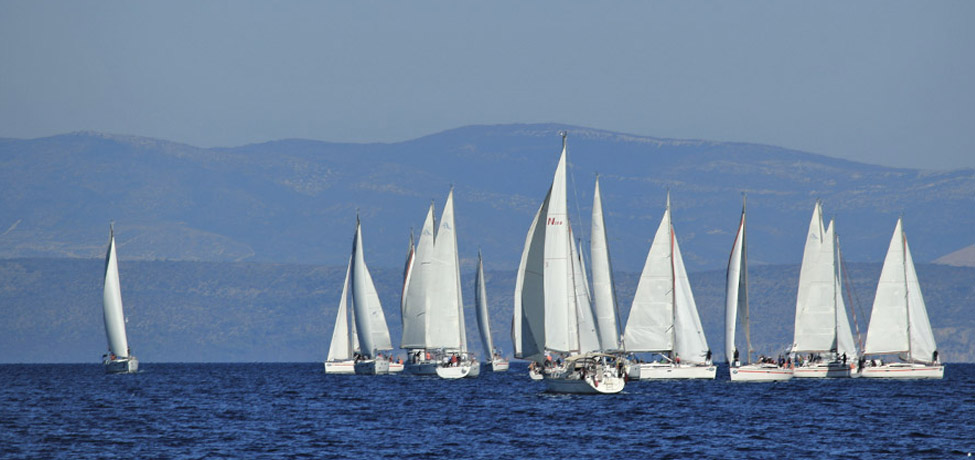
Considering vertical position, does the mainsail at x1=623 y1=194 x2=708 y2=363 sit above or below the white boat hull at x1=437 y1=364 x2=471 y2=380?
above

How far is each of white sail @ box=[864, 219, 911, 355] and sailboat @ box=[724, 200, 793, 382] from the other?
6.98 m

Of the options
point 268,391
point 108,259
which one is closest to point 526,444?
point 268,391

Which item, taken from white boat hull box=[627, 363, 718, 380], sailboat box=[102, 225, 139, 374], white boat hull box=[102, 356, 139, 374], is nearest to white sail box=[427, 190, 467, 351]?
white boat hull box=[627, 363, 718, 380]

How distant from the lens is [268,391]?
99562 millimetres

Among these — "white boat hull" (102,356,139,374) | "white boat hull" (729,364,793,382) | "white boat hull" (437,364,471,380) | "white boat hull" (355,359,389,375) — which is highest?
"white boat hull" (102,356,139,374)

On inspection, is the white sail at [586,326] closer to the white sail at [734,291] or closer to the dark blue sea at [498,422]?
the dark blue sea at [498,422]

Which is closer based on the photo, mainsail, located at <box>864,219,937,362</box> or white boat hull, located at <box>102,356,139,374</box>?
mainsail, located at <box>864,219,937,362</box>

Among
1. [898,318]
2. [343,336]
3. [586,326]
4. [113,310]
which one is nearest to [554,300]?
[586,326]

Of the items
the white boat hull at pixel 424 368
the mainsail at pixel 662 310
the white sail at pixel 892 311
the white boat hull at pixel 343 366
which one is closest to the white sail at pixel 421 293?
the white boat hull at pixel 424 368

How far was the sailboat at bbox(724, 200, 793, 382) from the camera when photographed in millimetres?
95812

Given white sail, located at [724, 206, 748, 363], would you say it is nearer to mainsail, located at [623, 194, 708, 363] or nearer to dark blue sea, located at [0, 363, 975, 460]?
mainsail, located at [623, 194, 708, 363]

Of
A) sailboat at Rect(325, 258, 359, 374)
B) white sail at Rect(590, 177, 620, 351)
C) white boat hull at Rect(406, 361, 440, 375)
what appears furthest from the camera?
sailboat at Rect(325, 258, 359, 374)

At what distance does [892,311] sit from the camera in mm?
101188

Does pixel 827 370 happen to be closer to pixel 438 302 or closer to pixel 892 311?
pixel 892 311
